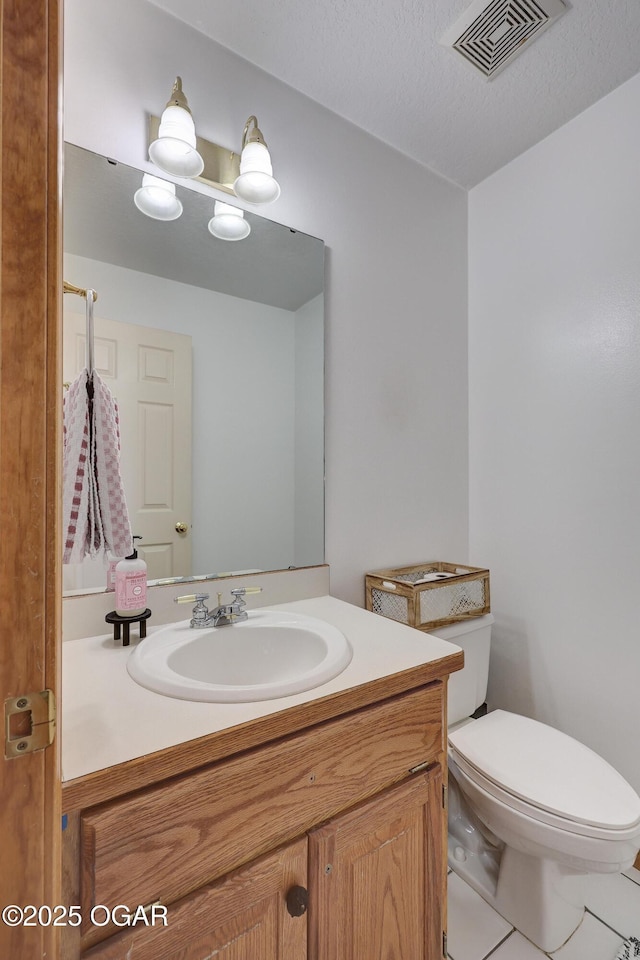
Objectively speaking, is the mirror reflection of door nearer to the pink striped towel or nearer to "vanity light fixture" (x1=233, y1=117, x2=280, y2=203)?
the pink striped towel

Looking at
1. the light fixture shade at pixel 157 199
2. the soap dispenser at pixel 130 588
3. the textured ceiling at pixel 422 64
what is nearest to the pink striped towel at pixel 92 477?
the soap dispenser at pixel 130 588

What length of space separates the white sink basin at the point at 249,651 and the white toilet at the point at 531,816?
1.87 ft

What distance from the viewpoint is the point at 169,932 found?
2.01 ft

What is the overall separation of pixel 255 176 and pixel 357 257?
0.43 metres

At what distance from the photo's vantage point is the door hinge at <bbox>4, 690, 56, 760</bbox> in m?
0.41

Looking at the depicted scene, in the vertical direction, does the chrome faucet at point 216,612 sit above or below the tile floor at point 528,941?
above

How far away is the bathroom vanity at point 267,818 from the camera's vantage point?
0.57 metres

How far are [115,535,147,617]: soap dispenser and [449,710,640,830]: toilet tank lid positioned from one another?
0.94 m

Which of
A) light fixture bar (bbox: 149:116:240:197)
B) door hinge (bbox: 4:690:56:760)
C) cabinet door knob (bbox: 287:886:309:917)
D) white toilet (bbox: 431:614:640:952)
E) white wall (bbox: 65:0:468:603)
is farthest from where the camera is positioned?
light fixture bar (bbox: 149:116:240:197)

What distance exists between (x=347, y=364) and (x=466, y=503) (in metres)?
0.81

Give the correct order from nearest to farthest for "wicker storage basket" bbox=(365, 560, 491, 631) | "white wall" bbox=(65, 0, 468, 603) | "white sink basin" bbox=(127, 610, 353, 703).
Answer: "white sink basin" bbox=(127, 610, 353, 703) < "white wall" bbox=(65, 0, 468, 603) < "wicker storage basket" bbox=(365, 560, 491, 631)

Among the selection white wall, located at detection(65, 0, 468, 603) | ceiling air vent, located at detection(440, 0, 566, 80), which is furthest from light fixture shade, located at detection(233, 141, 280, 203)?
ceiling air vent, located at detection(440, 0, 566, 80)

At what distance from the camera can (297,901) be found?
28.4 inches

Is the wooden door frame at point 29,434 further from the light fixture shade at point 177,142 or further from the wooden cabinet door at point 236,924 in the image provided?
the light fixture shade at point 177,142
